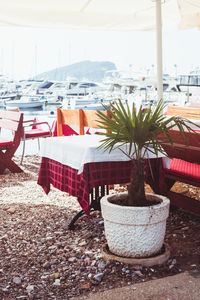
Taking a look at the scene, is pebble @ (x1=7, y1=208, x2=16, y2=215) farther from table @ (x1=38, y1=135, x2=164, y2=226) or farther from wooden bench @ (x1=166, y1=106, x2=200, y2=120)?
wooden bench @ (x1=166, y1=106, x2=200, y2=120)

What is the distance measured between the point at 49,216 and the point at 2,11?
3.62 m

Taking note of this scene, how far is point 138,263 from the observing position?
2.79 meters

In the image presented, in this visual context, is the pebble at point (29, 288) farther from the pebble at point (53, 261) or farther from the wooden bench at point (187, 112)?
the wooden bench at point (187, 112)

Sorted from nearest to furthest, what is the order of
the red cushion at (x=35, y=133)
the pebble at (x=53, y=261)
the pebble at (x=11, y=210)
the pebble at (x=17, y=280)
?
the pebble at (x=17, y=280)
the pebble at (x=53, y=261)
the pebble at (x=11, y=210)
the red cushion at (x=35, y=133)

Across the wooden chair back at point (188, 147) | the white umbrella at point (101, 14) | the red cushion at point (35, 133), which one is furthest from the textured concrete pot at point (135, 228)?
the red cushion at point (35, 133)

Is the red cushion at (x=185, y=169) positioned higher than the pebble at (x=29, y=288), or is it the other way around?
the red cushion at (x=185, y=169)

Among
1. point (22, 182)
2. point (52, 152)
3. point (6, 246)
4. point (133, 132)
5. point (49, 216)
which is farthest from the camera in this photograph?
point (22, 182)

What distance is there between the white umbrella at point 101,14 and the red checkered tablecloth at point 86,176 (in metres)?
2.93

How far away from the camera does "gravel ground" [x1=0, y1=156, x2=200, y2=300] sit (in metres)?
2.62

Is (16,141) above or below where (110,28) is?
below

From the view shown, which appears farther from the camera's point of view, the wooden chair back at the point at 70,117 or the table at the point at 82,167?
the wooden chair back at the point at 70,117

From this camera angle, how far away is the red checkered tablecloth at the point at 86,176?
129 inches

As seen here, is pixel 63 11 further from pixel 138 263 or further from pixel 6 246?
pixel 138 263

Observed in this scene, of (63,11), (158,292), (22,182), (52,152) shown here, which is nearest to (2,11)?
(63,11)
